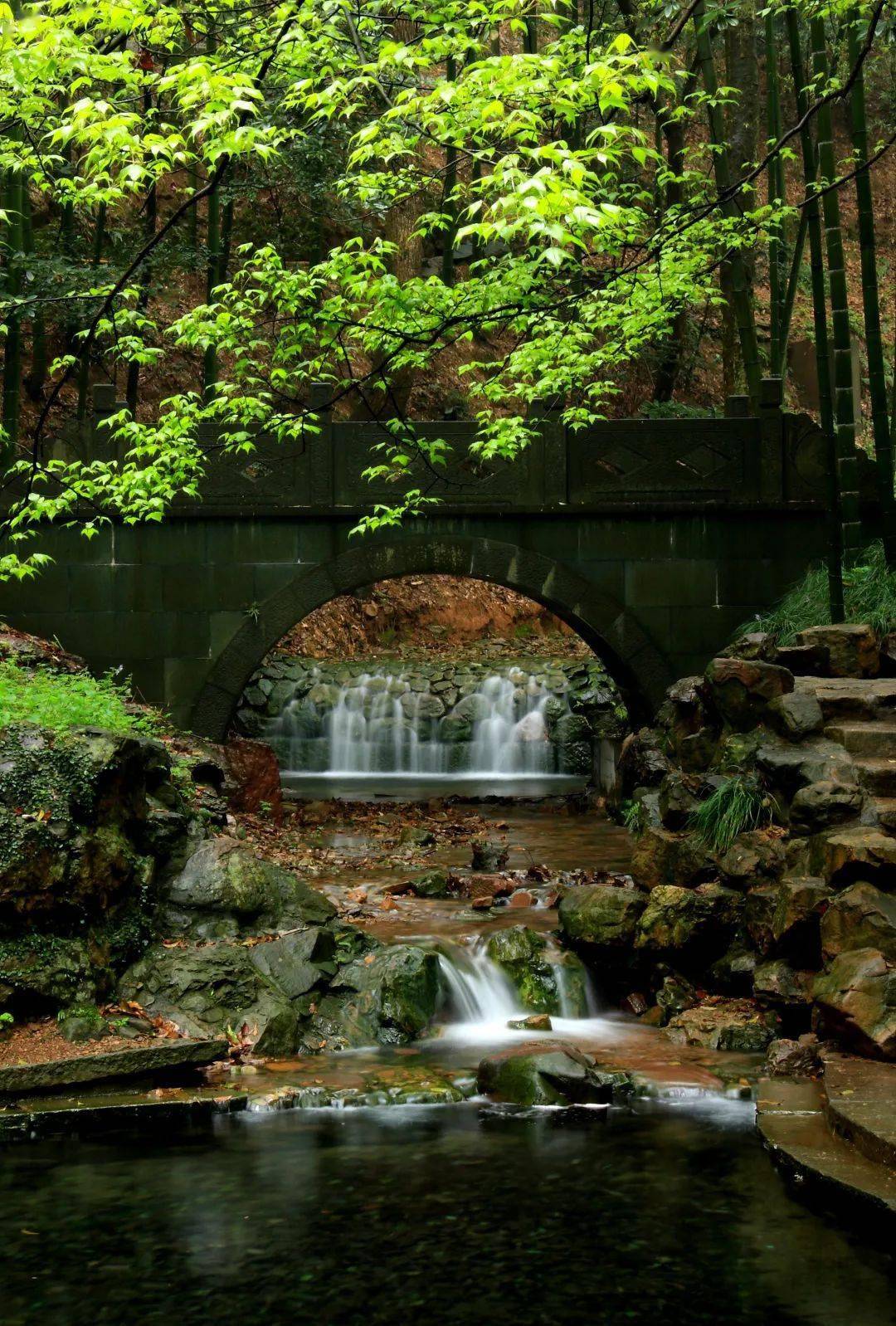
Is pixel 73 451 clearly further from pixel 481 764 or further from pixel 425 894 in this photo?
pixel 481 764

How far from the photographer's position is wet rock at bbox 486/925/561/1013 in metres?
8.47

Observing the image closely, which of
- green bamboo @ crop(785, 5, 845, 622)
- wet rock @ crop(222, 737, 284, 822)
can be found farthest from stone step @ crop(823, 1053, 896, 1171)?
wet rock @ crop(222, 737, 284, 822)

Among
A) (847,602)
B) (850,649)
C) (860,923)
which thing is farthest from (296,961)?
(847,602)

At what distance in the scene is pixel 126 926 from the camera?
305 inches

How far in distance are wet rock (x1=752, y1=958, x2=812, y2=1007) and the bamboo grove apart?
366cm

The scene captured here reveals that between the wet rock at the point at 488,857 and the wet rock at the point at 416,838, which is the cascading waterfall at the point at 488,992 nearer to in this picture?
the wet rock at the point at 488,857

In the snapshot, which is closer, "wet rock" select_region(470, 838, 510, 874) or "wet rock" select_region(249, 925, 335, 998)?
"wet rock" select_region(249, 925, 335, 998)

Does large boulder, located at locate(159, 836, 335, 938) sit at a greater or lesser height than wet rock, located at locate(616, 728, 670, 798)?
lesser

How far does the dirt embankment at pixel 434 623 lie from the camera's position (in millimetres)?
23516

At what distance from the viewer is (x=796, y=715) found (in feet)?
29.6

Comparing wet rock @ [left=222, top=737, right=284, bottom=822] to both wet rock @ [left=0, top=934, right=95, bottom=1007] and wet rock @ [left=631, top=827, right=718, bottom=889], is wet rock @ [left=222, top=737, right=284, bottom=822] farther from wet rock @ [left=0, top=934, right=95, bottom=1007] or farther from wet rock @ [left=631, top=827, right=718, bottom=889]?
wet rock @ [left=0, top=934, right=95, bottom=1007]

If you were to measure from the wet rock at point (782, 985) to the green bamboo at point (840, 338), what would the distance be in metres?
6.32

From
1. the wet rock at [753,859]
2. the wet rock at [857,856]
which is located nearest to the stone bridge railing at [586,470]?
the wet rock at [753,859]

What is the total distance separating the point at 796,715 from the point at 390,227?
16.0m
